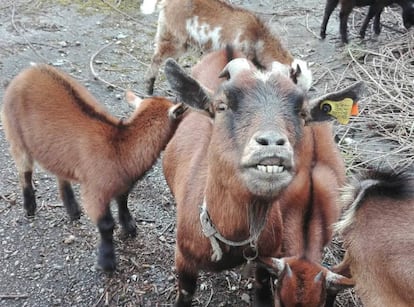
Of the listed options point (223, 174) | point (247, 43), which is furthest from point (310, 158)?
point (247, 43)

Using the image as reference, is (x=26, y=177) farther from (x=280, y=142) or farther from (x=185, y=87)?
(x=280, y=142)

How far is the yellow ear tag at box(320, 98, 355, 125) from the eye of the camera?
286 cm

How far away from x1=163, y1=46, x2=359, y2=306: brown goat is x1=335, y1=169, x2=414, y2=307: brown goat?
483mm

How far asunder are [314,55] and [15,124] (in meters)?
4.71

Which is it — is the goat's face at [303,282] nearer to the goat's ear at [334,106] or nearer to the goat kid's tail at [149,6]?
the goat's ear at [334,106]

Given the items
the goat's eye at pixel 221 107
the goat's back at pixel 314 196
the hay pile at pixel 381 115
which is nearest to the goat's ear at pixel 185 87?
the goat's eye at pixel 221 107

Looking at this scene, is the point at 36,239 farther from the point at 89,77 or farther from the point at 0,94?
the point at 89,77

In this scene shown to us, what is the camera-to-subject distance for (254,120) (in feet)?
8.28

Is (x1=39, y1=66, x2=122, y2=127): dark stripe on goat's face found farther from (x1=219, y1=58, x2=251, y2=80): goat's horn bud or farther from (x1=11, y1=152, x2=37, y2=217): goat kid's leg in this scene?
(x1=219, y1=58, x2=251, y2=80): goat's horn bud

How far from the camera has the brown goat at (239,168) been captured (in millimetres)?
2424

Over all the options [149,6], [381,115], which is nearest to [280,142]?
[381,115]

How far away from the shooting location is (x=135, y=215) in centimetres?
476

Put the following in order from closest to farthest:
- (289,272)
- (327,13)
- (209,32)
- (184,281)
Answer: (289,272)
(184,281)
(209,32)
(327,13)

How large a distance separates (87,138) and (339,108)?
199cm
